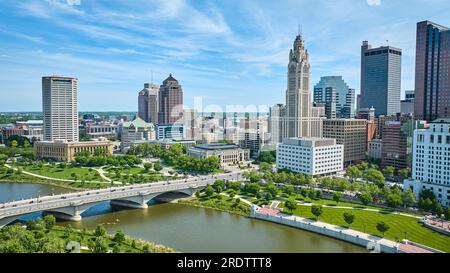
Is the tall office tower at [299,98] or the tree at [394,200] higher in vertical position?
the tall office tower at [299,98]

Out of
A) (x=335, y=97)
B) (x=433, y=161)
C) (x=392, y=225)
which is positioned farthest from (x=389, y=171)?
(x=335, y=97)

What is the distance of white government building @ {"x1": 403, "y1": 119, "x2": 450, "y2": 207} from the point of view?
899 centimetres

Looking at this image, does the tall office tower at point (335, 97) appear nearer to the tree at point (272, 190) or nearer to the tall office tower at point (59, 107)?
the tree at point (272, 190)

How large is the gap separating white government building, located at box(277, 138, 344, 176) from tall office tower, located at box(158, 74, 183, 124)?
15.9m

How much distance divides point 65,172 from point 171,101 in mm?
15268

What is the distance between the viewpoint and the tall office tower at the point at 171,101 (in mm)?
28281

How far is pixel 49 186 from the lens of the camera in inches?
476

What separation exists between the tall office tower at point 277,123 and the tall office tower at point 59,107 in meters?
10.1

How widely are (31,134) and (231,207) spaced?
17763 mm

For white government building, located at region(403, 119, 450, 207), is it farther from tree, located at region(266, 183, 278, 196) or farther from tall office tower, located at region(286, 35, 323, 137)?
tall office tower, located at region(286, 35, 323, 137)

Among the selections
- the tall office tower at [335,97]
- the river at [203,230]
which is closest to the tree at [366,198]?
the river at [203,230]

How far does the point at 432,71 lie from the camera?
14.2 m

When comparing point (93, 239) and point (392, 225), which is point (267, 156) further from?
point (93, 239)

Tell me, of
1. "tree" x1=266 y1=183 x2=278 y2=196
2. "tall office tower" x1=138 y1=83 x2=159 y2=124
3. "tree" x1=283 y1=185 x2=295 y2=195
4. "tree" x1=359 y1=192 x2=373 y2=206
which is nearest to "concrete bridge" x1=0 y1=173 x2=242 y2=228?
"tree" x1=266 y1=183 x2=278 y2=196
